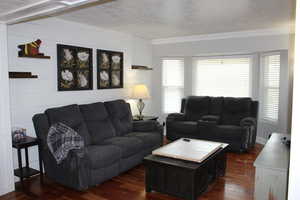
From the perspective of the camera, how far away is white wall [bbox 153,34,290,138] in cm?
478

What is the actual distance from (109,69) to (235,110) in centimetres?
273

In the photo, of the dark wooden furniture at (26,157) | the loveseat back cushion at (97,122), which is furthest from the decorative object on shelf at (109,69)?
the dark wooden furniture at (26,157)

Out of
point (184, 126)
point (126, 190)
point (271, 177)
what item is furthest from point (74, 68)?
point (271, 177)

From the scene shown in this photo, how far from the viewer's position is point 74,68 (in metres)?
4.09

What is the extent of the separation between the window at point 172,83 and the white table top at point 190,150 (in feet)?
8.63

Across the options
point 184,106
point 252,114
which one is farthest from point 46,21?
point 252,114

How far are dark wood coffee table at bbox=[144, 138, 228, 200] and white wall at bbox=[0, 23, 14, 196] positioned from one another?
1738mm

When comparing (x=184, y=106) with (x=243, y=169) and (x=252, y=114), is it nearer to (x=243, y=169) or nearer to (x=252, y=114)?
(x=252, y=114)

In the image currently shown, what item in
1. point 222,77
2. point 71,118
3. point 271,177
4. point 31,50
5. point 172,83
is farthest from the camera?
point 172,83

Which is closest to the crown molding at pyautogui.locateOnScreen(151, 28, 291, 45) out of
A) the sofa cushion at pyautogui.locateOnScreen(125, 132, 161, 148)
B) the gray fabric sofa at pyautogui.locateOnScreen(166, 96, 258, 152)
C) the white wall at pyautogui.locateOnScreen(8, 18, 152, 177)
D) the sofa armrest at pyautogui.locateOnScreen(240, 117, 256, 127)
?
the gray fabric sofa at pyautogui.locateOnScreen(166, 96, 258, 152)

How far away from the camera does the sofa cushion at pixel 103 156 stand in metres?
3.04

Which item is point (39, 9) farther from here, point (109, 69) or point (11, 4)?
point (109, 69)

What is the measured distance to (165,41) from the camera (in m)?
5.91

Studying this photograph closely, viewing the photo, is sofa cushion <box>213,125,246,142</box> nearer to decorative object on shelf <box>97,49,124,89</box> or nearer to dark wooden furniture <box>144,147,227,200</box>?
dark wooden furniture <box>144,147,227,200</box>
